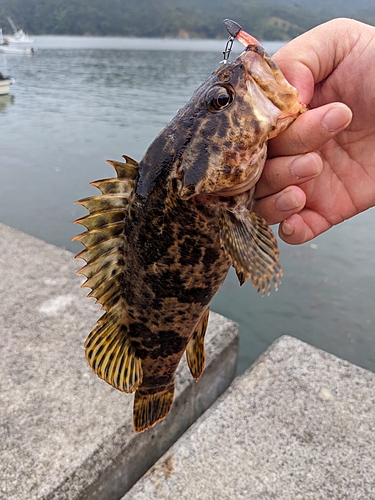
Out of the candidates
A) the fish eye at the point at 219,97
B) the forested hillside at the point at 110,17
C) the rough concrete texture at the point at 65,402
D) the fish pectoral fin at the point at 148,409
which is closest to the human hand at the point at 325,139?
the fish eye at the point at 219,97

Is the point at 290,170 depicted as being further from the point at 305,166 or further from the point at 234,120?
the point at 234,120

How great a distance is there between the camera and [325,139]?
186 centimetres

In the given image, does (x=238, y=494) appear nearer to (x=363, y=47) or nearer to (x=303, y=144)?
(x=303, y=144)

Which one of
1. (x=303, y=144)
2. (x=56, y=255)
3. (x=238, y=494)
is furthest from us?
(x=56, y=255)

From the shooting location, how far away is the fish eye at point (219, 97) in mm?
1684

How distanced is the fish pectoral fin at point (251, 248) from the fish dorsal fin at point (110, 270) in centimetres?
53

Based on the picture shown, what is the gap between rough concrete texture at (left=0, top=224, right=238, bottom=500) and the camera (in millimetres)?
2479

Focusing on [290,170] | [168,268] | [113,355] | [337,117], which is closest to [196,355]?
[113,355]

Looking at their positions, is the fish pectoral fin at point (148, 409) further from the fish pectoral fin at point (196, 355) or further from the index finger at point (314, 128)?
the index finger at point (314, 128)

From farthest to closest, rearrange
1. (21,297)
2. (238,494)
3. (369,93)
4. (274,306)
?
(274,306) → (21,297) → (238,494) → (369,93)

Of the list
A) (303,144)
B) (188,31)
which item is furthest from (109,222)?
(188,31)

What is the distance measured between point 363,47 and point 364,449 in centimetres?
252

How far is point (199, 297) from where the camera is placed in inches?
81.7

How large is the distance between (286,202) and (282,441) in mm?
1676
